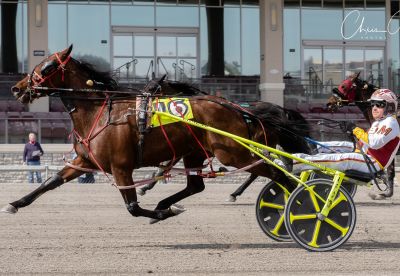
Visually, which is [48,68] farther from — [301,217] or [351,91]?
[351,91]

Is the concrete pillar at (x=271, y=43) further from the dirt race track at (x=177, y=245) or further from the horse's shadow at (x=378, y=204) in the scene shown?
the dirt race track at (x=177, y=245)

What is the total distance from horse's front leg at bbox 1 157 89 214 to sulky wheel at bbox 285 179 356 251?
7.32 feet

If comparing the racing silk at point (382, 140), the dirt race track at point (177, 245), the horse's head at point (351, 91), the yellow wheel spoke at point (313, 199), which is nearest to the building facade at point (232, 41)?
the horse's head at point (351, 91)

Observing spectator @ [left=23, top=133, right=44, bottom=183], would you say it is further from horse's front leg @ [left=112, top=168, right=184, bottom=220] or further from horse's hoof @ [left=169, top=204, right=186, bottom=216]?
horse's front leg @ [left=112, top=168, right=184, bottom=220]

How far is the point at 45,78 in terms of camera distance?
8906 mm

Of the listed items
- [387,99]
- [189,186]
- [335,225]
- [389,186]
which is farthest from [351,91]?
[335,225]

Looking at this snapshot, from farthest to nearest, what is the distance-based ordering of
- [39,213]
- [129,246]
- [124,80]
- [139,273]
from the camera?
1. [124,80]
2. [39,213]
3. [129,246]
4. [139,273]

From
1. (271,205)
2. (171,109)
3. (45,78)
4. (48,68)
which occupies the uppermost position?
(48,68)

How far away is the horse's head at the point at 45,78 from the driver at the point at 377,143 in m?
2.72

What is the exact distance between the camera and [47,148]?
897 inches

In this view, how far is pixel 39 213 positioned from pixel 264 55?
18.7m

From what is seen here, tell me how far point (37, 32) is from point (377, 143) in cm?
2116

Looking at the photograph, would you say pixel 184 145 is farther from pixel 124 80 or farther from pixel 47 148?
pixel 124 80

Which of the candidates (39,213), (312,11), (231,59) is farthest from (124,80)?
(39,213)
